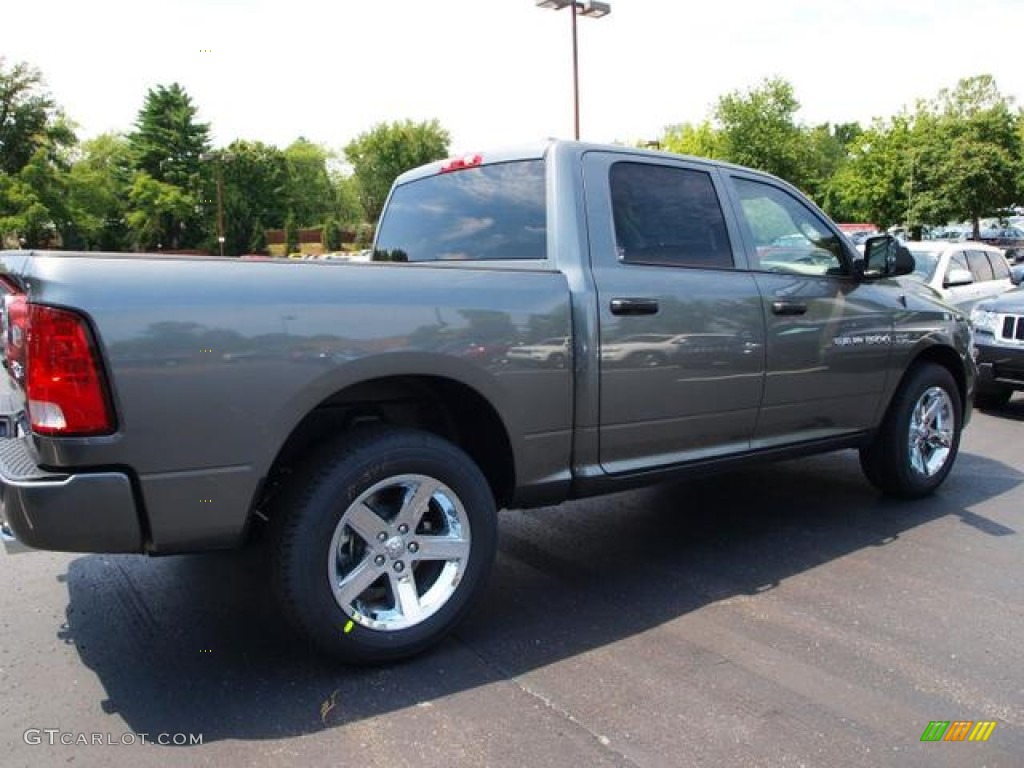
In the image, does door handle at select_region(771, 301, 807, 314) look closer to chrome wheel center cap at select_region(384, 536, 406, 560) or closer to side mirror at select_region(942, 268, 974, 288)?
chrome wheel center cap at select_region(384, 536, 406, 560)

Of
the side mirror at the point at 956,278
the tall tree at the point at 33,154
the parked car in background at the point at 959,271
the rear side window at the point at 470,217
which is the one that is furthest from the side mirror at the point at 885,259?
the tall tree at the point at 33,154

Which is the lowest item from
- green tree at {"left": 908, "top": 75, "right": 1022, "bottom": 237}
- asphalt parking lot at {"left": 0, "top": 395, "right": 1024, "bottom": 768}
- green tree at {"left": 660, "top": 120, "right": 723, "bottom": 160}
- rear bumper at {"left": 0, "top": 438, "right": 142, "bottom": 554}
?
asphalt parking lot at {"left": 0, "top": 395, "right": 1024, "bottom": 768}

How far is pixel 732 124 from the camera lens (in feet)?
132

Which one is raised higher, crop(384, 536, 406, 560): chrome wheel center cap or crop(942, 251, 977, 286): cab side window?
crop(942, 251, 977, 286): cab side window

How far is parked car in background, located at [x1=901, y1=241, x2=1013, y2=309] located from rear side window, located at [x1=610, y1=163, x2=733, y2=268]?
648 centimetres

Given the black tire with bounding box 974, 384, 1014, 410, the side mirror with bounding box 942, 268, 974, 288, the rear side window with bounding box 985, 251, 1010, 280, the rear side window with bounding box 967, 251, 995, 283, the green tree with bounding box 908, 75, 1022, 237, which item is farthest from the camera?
the green tree with bounding box 908, 75, 1022, 237

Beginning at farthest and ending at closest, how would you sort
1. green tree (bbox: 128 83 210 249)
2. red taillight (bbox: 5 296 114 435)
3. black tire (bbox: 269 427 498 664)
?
green tree (bbox: 128 83 210 249) < black tire (bbox: 269 427 498 664) < red taillight (bbox: 5 296 114 435)

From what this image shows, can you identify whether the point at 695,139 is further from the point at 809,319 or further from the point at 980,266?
the point at 809,319

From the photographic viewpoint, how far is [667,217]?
384 cm

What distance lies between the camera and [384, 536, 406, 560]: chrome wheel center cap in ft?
9.73

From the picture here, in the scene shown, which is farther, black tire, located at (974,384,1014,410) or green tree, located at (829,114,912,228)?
green tree, located at (829,114,912,228)

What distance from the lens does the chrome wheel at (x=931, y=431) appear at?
16.5 ft

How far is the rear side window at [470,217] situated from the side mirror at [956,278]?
7912 millimetres

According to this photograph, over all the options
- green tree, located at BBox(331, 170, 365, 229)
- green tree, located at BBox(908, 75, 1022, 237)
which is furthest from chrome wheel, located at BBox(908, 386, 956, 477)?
green tree, located at BBox(331, 170, 365, 229)
